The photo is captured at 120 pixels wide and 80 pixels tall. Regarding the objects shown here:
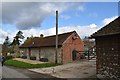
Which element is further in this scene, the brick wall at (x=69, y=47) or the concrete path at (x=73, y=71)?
the brick wall at (x=69, y=47)

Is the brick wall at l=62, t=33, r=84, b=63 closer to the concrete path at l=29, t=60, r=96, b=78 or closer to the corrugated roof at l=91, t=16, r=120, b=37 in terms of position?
the concrete path at l=29, t=60, r=96, b=78

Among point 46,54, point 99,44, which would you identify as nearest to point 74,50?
point 46,54

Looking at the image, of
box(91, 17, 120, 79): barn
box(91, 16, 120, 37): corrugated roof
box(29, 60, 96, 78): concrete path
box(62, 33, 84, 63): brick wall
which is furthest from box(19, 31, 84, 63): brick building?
box(91, 16, 120, 37): corrugated roof

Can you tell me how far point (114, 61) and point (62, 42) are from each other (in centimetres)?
1951

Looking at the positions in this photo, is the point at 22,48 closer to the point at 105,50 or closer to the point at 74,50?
the point at 74,50

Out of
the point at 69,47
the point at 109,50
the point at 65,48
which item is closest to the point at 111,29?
the point at 109,50

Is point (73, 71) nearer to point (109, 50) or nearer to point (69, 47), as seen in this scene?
point (109, 50)

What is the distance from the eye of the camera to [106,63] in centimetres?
1712

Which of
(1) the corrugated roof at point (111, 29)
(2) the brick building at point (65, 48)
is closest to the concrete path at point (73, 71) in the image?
(1) the corrugated roof at point (111, 29)

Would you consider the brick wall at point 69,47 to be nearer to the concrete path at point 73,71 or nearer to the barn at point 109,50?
the concrete path at point 73,71

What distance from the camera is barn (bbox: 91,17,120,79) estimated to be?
16.0 metres

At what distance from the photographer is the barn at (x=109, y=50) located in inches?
631

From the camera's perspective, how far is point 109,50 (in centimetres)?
1681

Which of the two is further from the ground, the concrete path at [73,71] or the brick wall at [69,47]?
the brick wall at [69,47]
